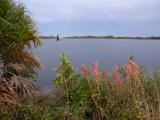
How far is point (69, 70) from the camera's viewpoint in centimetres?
978

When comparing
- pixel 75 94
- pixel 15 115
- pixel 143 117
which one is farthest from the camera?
pixel 75 94

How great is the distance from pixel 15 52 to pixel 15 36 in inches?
13.0

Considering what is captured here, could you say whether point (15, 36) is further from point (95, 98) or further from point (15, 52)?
point (95, 98)

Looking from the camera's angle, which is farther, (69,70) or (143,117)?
(69,70)

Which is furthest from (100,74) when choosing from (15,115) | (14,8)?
(14,8)

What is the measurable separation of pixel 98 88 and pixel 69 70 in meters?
1.40

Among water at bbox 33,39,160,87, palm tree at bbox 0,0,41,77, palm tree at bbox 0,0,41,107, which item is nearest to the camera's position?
palm tree at bbox 0,0,41,107

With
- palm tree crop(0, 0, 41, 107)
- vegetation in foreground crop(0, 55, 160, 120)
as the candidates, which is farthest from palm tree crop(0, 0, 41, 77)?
vegetation in foreground crop(0, 55, 160, 120)

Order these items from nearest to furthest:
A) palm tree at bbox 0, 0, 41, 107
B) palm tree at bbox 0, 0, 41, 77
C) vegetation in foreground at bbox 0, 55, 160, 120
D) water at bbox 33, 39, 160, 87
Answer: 1. vegetation in foreground at bbox 0, 55, 160, 120
2. palm tree at bbox 0, 0, 41, 107
3. palm tree at bbox 0, 0, 41, 77
4. water at bbox 33, 39, 160, 87

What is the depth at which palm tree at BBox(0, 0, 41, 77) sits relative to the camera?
376 inches

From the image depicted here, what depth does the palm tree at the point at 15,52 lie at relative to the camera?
905 cm

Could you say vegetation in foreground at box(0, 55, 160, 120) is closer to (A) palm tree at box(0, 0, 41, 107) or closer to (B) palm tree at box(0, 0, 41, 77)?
(A) palm tree at box(0, 0, 41, 107)

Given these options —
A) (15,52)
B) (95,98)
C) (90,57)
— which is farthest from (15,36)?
(90,57)

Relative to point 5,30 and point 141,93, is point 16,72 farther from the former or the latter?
point 141,93
